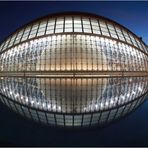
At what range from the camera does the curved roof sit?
3659 centimetres

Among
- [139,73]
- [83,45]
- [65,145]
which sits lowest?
[65,145]

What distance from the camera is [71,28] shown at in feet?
121

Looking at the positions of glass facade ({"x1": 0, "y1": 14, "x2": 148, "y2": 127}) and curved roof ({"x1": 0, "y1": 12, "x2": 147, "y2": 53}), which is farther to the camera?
curved roof ({"x1": 0, "y1": 12, "x2": 147, "y2": 53})

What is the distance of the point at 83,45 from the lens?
36188 mm

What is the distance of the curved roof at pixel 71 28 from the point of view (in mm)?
36594

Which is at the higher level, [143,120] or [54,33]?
[54,33]

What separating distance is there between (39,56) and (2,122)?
29.6m

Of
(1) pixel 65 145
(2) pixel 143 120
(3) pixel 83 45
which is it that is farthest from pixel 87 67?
(1) pixel 65 145

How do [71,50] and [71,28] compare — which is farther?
[71,28]

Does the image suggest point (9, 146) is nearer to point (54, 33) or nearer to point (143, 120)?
point (143, 120)

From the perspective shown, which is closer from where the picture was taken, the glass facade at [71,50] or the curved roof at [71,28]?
the glass facade at [71,50]

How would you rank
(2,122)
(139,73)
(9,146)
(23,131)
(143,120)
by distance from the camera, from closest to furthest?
(9,146) → (23,131) → (2,122) → (143,120) → (139,73)

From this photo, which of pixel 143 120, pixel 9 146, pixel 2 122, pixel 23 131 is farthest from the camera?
pixel 143 120

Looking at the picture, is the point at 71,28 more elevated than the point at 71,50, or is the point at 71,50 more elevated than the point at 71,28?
the point at 71,28
